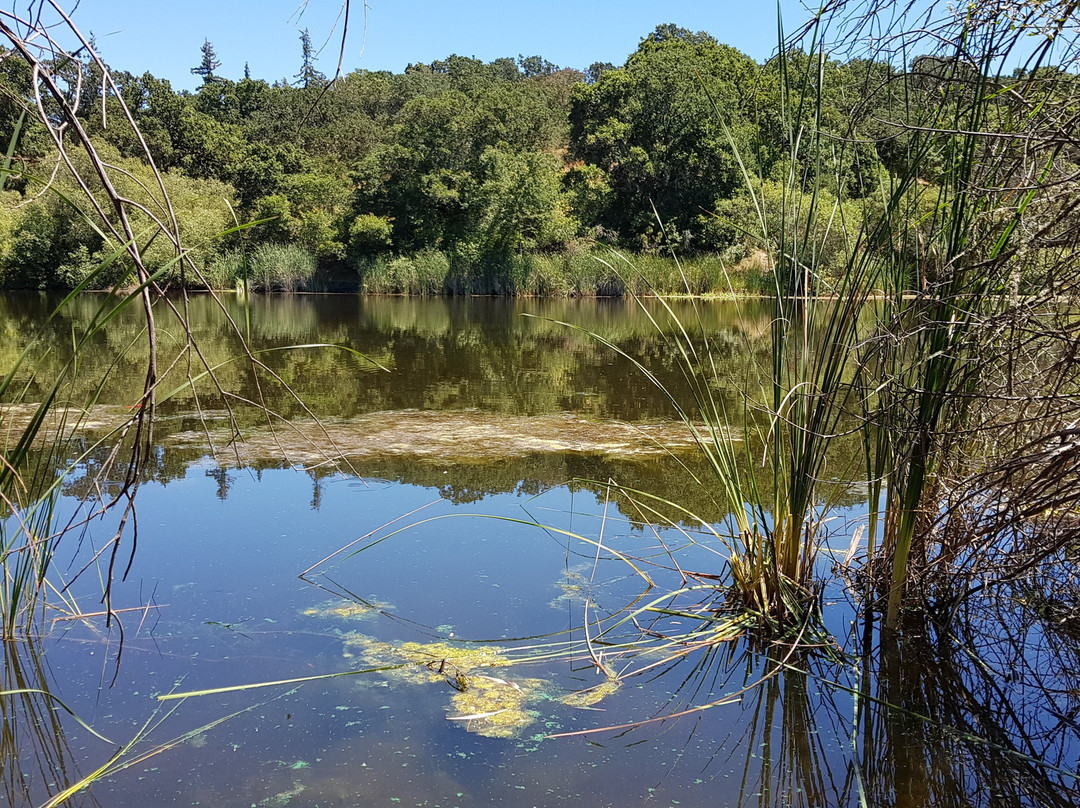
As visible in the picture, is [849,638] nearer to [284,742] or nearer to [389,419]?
[284,742]

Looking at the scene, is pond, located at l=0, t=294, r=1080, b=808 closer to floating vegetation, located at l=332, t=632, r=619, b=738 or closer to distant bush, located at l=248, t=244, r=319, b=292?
floating vegetation, located at l=332, t=632, r=619, b=738

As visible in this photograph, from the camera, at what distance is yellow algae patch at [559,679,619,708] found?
2.30 meters

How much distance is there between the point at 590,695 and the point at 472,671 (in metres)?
0.35

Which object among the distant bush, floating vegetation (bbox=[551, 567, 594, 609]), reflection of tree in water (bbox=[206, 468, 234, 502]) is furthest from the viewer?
the distant bush

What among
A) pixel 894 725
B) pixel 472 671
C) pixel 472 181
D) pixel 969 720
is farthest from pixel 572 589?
pixel 472 181

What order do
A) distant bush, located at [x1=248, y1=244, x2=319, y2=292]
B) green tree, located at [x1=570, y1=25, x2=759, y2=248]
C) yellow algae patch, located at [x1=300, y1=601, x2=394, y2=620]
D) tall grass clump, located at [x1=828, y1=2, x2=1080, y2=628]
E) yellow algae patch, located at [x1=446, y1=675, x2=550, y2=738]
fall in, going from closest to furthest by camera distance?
tall grass clump, located at [x1=828, y1=2, x2=1080, y2=628]
yellow algae patch, located at [x1=446, y1=675, x2=550, y2=738]
yellow algae patch, located at [x1=300, y1=601, x2=394, y2=620]
distant bush, located at [x1=248, y1=244, x2=319, y2=292]
green tree, located at [x1=570, y1=25, x2=759, y2=248]

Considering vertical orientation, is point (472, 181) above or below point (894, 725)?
above

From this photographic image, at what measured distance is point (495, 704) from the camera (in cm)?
229

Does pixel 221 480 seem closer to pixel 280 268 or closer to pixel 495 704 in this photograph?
pixel 495 704

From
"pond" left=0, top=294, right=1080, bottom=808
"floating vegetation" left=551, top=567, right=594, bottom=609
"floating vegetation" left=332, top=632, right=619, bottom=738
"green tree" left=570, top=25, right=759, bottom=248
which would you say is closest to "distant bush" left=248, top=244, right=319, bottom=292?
"green tree" left=570, top=25, right=759, bottom=248

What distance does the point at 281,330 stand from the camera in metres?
12.4

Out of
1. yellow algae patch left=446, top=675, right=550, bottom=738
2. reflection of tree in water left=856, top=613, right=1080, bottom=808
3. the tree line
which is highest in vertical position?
the tree line

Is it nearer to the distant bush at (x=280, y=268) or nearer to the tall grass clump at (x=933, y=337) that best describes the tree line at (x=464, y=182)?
the distant bush at (x=280, y=268)

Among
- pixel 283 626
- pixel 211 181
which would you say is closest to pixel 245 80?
pixel 211 181
